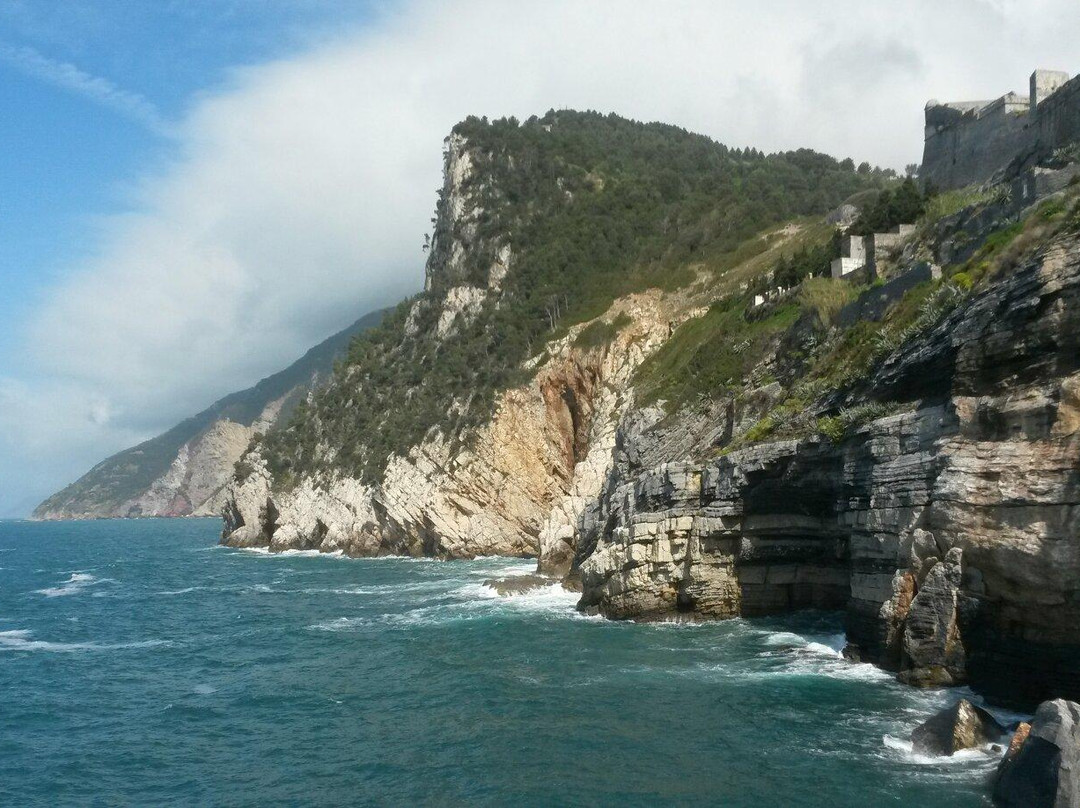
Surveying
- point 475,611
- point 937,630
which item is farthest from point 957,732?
point 475,611

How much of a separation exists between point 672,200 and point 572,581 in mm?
55339

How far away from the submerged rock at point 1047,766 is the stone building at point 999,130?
79.0ft

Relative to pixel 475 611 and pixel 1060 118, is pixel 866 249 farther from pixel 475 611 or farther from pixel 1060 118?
pixel 475 611

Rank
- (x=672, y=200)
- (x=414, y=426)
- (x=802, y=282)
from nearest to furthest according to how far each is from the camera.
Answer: (x=802, y=282) → (x=414, y=426) → (x=672, y=200)

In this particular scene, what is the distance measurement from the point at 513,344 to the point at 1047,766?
59.8 meters

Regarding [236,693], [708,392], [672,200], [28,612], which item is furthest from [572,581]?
[672,200]

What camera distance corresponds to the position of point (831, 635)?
26.5 metres

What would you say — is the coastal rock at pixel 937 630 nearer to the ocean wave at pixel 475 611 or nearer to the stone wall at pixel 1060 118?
the ocean wave at pixel 475 611

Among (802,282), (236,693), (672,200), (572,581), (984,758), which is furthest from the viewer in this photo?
(672,200)

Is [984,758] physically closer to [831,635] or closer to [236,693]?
[831,635]

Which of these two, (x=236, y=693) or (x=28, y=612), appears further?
(x=28, y=612)

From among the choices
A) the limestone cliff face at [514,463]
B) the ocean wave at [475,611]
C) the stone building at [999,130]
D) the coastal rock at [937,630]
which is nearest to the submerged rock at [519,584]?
the ocean wave at [475,611]

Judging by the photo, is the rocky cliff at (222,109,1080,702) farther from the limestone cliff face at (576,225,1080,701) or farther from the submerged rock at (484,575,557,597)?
the submerged rock at (484,575,557,597)

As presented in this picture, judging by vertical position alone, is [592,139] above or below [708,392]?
above
